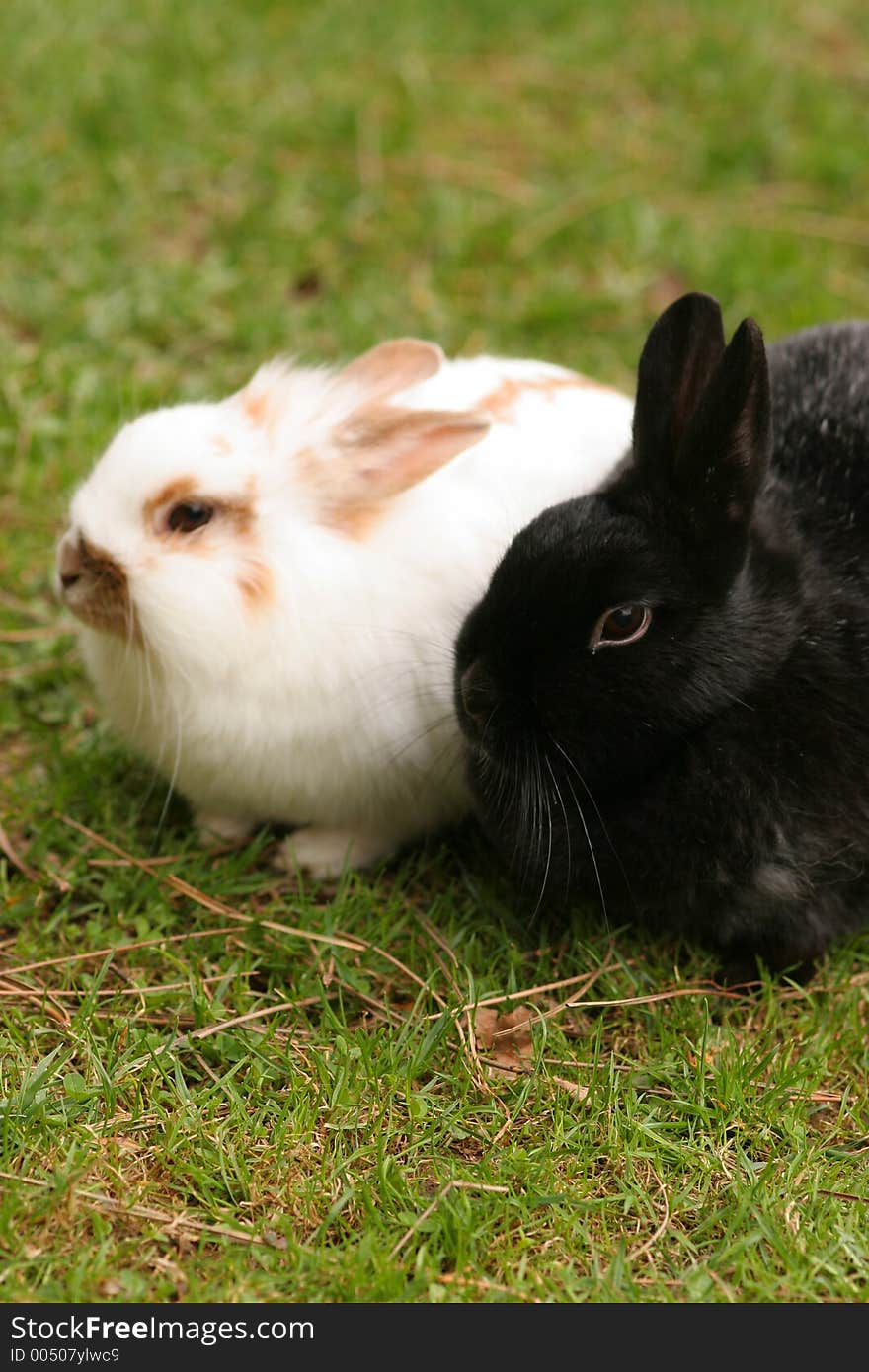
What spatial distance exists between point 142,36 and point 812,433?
396 centimetres

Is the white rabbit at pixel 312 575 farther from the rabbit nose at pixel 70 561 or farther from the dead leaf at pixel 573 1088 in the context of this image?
the dead leaf at pixel 573 1088

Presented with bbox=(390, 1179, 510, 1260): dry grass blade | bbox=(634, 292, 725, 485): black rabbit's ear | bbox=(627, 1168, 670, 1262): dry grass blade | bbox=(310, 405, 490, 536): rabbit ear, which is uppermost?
bbox=(634, 292, 725, 485): black rabbit's ear

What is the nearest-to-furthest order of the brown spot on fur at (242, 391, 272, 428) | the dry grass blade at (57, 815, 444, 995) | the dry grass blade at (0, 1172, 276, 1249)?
1. the dry grass blade at (0, 1172, 276, 1249)
2. the dry grass blade at (57, 815, 444, 995)
3. the brown spot on fur at (242, 391, 272, 428)

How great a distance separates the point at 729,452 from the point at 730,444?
0.6 inches

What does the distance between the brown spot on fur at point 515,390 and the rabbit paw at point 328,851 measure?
106 cm

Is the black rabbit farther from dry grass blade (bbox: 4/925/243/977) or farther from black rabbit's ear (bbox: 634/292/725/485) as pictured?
dry grass blade (bbox: 4/925/243/977)

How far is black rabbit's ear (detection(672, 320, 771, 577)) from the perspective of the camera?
2650 mm

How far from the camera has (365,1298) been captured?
8.00 ft

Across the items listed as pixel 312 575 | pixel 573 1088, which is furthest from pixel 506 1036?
pixel 312 575

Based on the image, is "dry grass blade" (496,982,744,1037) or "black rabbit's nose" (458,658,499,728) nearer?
"black rabbit's nose" (458,658,499,728)

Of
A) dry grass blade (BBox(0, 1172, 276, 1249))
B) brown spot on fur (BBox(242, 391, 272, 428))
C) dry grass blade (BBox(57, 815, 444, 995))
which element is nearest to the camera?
dry grass blade (BBox(0, 1172, 276, 1249))

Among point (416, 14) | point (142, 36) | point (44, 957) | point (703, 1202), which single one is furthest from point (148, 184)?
point (703, 1202)

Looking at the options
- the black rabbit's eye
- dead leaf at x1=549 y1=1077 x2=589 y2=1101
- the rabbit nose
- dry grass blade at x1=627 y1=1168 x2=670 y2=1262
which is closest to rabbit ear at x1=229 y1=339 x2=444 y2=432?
the black rabbit's eye

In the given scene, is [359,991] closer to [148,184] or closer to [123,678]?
[123,678]
